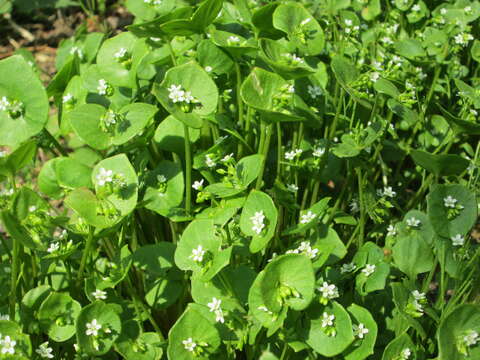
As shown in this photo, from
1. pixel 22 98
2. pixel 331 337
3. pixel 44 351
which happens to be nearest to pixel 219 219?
pixel 331 337

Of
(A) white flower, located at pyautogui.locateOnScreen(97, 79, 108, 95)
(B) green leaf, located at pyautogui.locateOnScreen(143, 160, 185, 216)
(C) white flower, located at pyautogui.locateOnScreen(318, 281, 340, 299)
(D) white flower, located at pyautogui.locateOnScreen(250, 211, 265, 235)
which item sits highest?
(A) white flower, located at pyautogui.locateOnScreen(97, 79, 108, 95)

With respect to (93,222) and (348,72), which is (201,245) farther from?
(348,72)

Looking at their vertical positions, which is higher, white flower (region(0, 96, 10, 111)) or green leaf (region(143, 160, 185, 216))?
white flower (region(0, 96, 10, 111))

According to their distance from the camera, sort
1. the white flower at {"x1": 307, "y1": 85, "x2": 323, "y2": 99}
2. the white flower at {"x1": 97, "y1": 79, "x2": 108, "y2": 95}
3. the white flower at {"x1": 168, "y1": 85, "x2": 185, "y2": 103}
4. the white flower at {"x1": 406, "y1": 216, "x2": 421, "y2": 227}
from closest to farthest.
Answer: the white flower at {"x1": 168, "y1": 85, "x2": 185, "y2": 103} < the white flower at {"x1": 406, "y1": 216, "x2": 421, "y2": 227} < the white flower at {"x1": 97, "y1": 79, "x2": 108, "y2": 95} < the white flower at {"x1": 307, "y1": 85, "x2": 323, "y2": 99}

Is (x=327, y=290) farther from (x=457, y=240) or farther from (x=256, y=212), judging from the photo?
(x=457, y=240)

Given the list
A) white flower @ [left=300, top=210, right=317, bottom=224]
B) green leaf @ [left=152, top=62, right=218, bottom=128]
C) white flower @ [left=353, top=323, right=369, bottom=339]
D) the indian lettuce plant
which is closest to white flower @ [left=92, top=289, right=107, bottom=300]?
the indian lettuce plant

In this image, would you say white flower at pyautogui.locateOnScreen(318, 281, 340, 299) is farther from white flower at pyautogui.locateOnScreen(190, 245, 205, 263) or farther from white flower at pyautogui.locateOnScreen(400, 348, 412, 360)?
white flower at pyautogui.locateOnScreen(190, 245, 205, 263)

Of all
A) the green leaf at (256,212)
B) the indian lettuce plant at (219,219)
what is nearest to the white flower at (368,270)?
the indian lettuce plant at (219,219)
